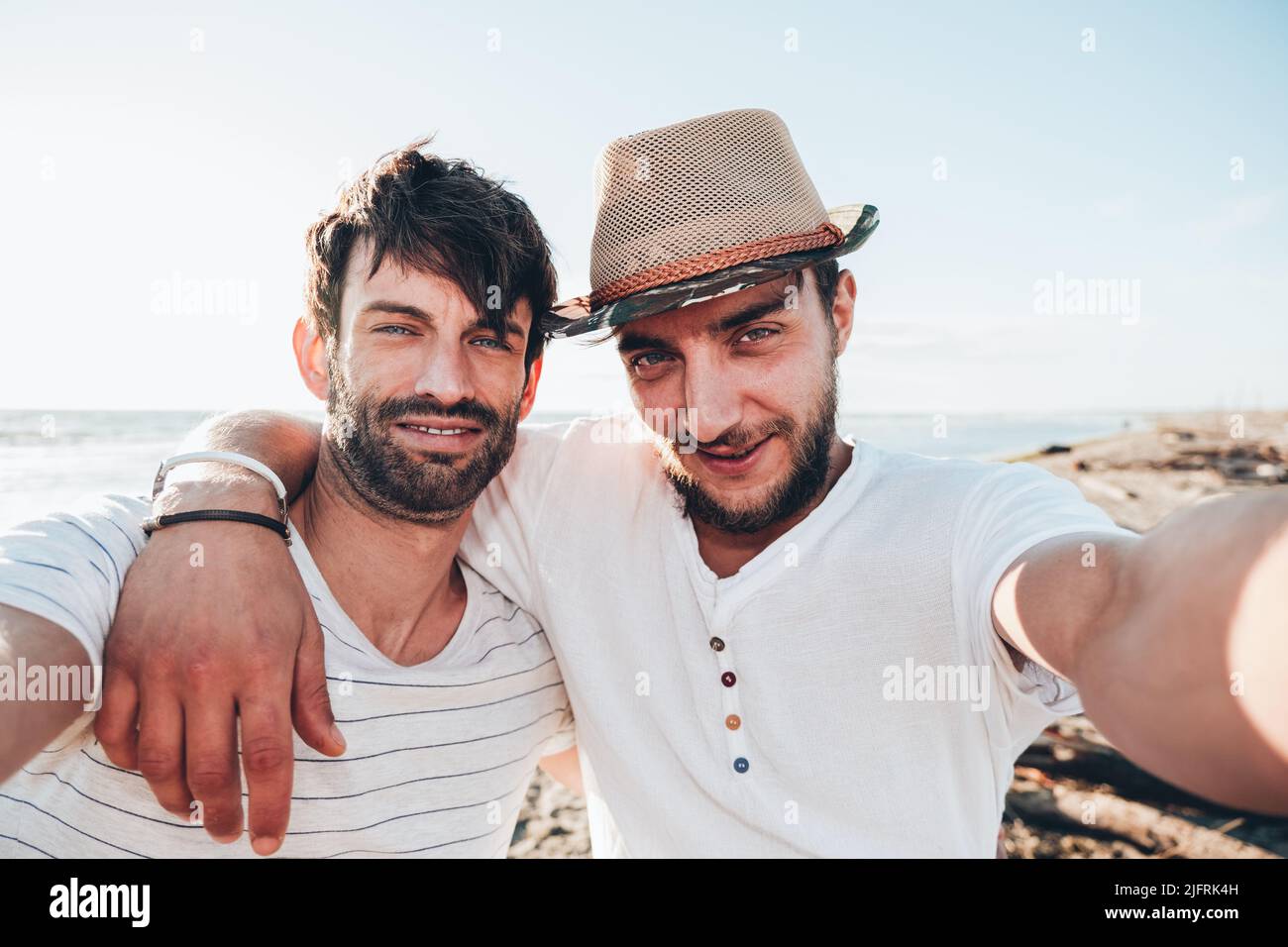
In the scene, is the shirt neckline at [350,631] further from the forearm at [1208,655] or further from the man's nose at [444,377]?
the forearm at [1208,655]

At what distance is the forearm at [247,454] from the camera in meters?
1.94

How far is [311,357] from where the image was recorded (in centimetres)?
262

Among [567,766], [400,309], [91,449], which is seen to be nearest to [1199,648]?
[400,309]

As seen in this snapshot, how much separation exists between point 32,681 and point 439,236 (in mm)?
1582

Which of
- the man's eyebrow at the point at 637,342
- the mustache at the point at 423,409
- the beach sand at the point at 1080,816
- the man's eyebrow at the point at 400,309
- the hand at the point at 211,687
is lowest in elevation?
the beach sand at the point at 1080,816

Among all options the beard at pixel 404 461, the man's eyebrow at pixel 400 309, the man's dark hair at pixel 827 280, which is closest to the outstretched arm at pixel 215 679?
the beard at pixel 404 461

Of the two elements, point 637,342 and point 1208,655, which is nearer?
point 1208,655

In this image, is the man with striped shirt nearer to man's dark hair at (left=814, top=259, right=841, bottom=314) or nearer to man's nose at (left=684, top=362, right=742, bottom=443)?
man's nose at (left=684, top=362, right=742, bottom=443)

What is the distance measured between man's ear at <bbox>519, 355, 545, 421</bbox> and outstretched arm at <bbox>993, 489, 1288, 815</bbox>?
1934mm

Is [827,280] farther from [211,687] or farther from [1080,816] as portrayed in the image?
[1080,816]

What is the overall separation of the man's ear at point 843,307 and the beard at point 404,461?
47.0 inches

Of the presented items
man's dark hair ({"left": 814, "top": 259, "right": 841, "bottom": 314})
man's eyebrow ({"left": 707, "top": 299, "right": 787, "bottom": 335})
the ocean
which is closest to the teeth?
man's eyebrow ({"left": 707, "top": 299, "right": 787, "bottom": 335})
